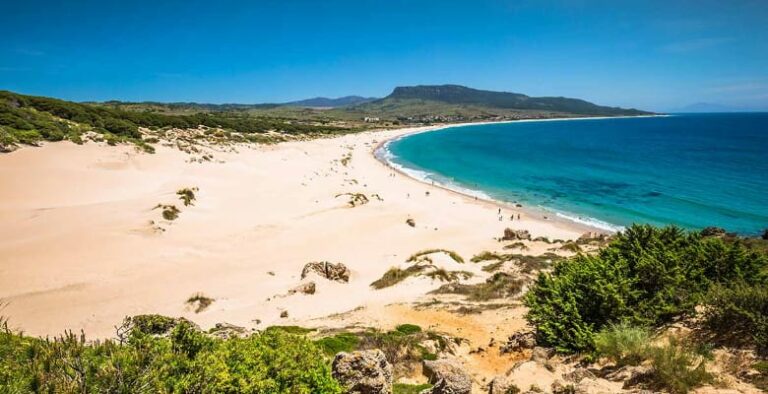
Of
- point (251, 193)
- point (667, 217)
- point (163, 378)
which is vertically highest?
point (163, 378)

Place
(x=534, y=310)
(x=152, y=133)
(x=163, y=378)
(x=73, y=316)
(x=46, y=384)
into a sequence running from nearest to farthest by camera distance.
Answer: (x=46, y=384)
(x=163, y=378)
(x=534, y=310)
(x=73, y=316)
(x=152, y=133)

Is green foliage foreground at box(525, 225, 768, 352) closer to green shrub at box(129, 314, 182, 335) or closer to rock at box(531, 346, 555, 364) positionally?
rock at box(531, 346, 555, 364)

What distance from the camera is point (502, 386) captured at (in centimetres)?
827

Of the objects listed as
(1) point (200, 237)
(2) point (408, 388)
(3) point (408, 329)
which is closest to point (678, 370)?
(2) point (408, 388)

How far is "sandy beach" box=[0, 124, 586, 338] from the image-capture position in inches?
625

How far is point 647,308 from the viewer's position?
33.2 ft

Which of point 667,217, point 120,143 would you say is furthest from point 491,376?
point 120,143

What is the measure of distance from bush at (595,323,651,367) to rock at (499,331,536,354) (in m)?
2.05

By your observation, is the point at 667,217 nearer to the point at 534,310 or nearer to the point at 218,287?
the point at 534,310

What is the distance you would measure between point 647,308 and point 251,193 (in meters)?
31.9

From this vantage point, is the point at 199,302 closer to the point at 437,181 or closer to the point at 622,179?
the point at 437,181

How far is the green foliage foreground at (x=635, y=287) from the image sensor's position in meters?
10.0

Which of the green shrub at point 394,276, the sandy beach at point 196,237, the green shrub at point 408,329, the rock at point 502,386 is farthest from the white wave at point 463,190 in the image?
the rock at point 502,386

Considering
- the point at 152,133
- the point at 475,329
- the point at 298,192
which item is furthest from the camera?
the point at 152,133
